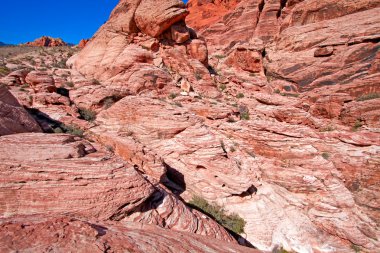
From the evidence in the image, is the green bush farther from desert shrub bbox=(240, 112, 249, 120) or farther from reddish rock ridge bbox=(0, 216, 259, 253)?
desert shrub bbox=(240, 112, 249, 120)

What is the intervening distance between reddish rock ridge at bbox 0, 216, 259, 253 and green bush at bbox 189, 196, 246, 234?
3.41 m

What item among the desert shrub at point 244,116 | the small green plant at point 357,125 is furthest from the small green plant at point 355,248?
the desert shrub at point 244,116

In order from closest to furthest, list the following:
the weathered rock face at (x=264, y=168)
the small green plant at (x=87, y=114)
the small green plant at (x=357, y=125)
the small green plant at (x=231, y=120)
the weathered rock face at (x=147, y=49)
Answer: the weathered rock face at (x=264, y=168) → the small green plant at (x=87, y=114) → the small green plant at (x=357, y=125) → the small green plant at (x=231, y=120) → the weathered rock face at (x=147, y=49)

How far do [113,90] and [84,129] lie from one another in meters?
3.50

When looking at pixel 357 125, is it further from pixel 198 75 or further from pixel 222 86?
pixel 198 75

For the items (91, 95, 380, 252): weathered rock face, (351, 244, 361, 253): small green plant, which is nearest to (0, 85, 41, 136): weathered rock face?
(91, 95, 380, 252): weathered rock face

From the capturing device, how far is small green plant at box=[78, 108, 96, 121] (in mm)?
10811

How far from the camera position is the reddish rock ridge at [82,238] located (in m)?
3.11

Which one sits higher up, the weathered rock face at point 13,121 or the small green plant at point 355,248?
the weathered rock face at point 13,121

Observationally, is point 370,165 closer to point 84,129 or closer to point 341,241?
point 341,241

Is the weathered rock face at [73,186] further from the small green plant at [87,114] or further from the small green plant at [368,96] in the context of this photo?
the small green plant at [368,96]

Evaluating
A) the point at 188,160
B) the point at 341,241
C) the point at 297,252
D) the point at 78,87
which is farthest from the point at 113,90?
the point at 341,241

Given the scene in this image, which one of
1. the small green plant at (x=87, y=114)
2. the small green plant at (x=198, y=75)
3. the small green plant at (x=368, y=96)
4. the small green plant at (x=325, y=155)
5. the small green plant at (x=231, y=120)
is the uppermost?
the small green plant at (x=198, y=75)

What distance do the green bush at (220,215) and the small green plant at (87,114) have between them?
6.91m
